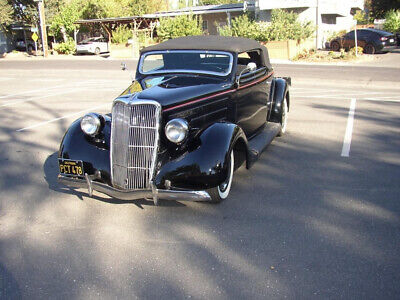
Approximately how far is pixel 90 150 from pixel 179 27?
85.1 feet

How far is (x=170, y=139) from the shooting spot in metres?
4.15

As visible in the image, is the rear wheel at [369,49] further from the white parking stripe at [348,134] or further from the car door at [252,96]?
the car door at [252,96]

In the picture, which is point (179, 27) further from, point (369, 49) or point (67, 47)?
point (369, 49)

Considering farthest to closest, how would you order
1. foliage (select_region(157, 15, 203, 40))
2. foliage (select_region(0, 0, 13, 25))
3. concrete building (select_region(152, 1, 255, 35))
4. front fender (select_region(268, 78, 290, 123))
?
concrete building (select_region(152, 1, 255, 35)), foliage (select_region(0, 0, 13, 25)), foliage (select_region(157, 15, 203, 40)), front fender (select_region(268, 78, 290, 123))

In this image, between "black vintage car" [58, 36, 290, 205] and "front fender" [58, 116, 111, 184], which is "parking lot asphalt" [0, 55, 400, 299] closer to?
"black vintage car" [58, 36, 290, 205]

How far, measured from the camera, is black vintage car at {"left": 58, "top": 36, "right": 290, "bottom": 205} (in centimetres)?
407

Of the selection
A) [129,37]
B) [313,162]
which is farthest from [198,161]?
[129,37]

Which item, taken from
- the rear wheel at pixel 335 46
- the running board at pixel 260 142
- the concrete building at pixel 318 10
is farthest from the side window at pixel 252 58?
the rear wheel at pixel 335 46

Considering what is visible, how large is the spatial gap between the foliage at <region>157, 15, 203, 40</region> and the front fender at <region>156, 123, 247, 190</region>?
84.0 ft

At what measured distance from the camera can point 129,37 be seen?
32250 mm

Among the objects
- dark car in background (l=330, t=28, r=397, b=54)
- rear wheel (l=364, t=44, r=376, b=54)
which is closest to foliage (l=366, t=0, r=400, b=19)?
dark car in background (l=330, t=28, r=397, b=54)

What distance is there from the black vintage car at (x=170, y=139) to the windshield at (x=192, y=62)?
0.01 meters

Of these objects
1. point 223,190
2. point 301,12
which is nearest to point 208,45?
point 223,190

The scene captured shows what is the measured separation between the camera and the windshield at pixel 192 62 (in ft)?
17.8
